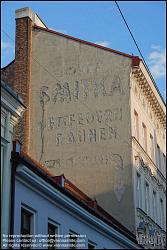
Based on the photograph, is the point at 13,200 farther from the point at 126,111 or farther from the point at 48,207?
the point at 126,111

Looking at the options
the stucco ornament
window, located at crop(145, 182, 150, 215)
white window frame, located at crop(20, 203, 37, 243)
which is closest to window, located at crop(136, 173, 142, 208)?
the stucco ornament

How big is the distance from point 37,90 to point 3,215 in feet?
57.0

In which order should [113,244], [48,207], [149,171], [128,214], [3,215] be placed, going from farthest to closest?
[149,171]
[128,214]
[113,244]
[48,207]
[3,215]

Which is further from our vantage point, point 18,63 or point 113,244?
point 18,63

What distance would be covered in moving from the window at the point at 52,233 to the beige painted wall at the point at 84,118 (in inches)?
412

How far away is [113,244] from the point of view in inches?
851

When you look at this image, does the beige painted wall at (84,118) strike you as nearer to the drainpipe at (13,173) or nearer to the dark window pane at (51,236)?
the dark window pane at (51,236)

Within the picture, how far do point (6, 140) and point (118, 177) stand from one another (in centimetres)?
1446

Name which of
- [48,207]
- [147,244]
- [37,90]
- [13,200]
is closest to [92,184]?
[147,244]

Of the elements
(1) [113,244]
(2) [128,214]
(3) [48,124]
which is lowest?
(1) [113,244]

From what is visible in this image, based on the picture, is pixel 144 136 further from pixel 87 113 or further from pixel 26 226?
pixel 26 226

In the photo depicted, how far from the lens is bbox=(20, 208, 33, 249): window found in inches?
567

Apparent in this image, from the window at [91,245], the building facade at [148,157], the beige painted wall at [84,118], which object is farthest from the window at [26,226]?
the building facade at [148,157]

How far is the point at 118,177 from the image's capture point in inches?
1094
